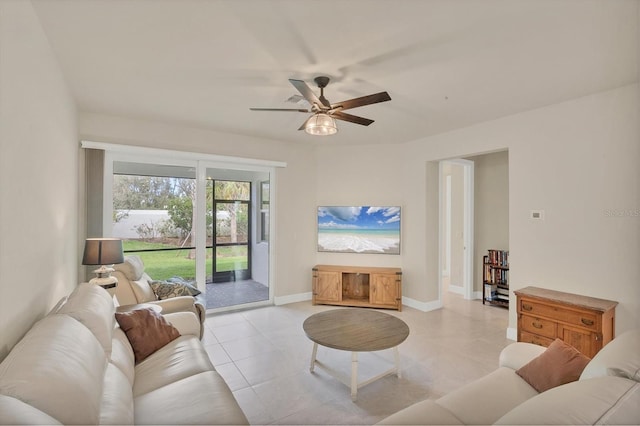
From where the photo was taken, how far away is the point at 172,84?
2.96 m

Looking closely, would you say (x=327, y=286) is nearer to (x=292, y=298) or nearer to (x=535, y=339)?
(x=292, y=298)

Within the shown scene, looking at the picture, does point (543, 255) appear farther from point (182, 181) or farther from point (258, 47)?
point (182, 181)

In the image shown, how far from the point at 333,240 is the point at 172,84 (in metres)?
3.41

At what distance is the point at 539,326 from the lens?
323cm

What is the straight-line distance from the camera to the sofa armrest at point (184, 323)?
268 centimetres

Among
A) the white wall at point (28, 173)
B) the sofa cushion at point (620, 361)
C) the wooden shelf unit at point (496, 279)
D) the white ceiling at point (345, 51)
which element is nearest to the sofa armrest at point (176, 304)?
the white wall at point (28, 173)

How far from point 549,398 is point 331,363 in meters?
2.27

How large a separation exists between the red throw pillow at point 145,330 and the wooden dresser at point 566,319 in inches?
135

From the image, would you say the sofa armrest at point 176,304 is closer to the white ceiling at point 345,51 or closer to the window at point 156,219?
the window at point 156,219

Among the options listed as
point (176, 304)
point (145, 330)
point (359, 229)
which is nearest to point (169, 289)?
point (176, 304)

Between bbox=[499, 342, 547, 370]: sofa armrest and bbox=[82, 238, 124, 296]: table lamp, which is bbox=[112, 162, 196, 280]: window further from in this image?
bbox=[499, 342, 547, 370]: sofa armrest

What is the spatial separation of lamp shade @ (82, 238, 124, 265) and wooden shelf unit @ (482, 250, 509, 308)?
5203 millimetres

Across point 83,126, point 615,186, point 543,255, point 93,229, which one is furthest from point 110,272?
point 615,186

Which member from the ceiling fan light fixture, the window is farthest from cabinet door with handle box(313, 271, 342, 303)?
the ceiling fan light fixture
